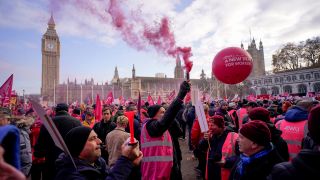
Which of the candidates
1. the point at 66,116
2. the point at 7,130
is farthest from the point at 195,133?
the point at 7,130

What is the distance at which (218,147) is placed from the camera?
12.9 ft

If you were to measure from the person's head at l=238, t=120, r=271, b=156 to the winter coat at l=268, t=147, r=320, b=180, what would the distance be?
0.90m

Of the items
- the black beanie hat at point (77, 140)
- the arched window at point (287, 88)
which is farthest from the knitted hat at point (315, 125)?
the arched window at point (287, 88)

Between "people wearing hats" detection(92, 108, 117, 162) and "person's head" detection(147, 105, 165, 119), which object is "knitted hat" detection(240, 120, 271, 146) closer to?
"person's head" detection(147, 105, 165, 119)

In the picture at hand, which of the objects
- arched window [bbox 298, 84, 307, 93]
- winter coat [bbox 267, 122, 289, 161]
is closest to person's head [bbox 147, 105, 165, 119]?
winter coat [bbox 267, 122, 289, 161]

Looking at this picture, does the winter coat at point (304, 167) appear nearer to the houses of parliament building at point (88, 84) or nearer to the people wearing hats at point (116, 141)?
the people wearing hats at point (116, 141)

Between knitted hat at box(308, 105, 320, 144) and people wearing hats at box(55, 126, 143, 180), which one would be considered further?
people wearing hats at box(55, 126, 143, 180)

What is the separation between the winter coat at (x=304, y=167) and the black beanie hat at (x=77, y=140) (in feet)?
5.60

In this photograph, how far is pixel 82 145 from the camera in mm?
2238

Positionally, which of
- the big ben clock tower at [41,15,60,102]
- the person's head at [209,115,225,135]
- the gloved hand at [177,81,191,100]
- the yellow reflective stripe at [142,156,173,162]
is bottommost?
the yellow reflective stripe at [142,156,173,162]

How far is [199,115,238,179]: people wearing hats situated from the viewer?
12.1 feet

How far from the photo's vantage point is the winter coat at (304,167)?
1.42 metres

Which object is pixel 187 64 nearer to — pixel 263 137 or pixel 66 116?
pixel 263 137

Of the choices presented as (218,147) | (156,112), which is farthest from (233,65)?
(156,112)
